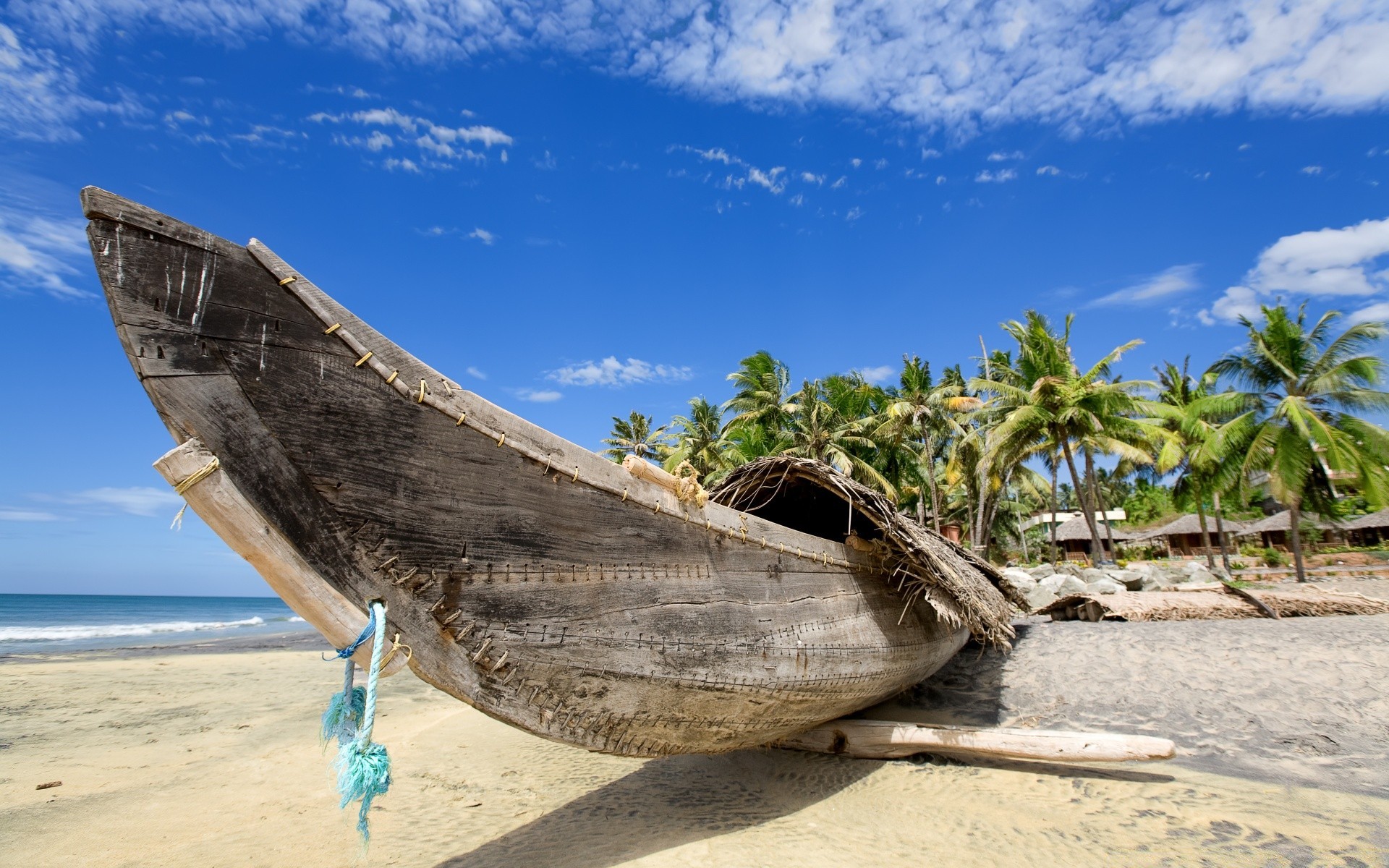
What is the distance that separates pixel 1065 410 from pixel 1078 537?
17.4 metres

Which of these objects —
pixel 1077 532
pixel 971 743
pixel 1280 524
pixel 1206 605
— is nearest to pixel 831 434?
pixel 1206 605

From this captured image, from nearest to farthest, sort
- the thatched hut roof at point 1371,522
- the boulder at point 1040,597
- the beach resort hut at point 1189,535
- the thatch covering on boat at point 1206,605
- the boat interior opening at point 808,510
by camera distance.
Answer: the boat interior opening at point 808,510, the thatch covering on boat at point 1206,605, the boulder at point 1040,597, the thatched hut roof at point 1371,522, the beach resort hut at point 1189,535

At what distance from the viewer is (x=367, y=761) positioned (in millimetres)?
1985

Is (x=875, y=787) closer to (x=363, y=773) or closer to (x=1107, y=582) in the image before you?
(x=363, y=773)

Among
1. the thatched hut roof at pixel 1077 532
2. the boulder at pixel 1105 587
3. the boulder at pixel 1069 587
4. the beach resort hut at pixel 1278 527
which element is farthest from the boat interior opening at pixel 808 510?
the beach resort hut at pixel 1278 527

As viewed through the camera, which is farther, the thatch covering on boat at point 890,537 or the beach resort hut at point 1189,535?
the beach resort hut at point 1189,535

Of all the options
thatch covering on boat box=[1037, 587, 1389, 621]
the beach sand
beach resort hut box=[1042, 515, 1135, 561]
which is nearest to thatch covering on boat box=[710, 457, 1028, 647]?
the beach sand

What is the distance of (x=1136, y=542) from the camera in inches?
1296

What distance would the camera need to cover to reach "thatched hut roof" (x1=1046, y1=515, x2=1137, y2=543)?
31078 millimetres

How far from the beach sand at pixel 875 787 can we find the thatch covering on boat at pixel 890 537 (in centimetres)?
110

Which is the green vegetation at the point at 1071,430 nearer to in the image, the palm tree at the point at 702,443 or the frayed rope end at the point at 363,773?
the palm tree at the point at 702,443

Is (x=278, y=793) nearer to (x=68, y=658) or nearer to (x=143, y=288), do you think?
(x=143, y=288)

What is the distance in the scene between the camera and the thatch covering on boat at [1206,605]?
23.2 ft

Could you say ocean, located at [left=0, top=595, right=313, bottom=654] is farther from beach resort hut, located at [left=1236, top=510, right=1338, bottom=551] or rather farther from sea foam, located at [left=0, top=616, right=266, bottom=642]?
beach resort hut, located at [left=1236, top=510, right=1338, bottom=551]
